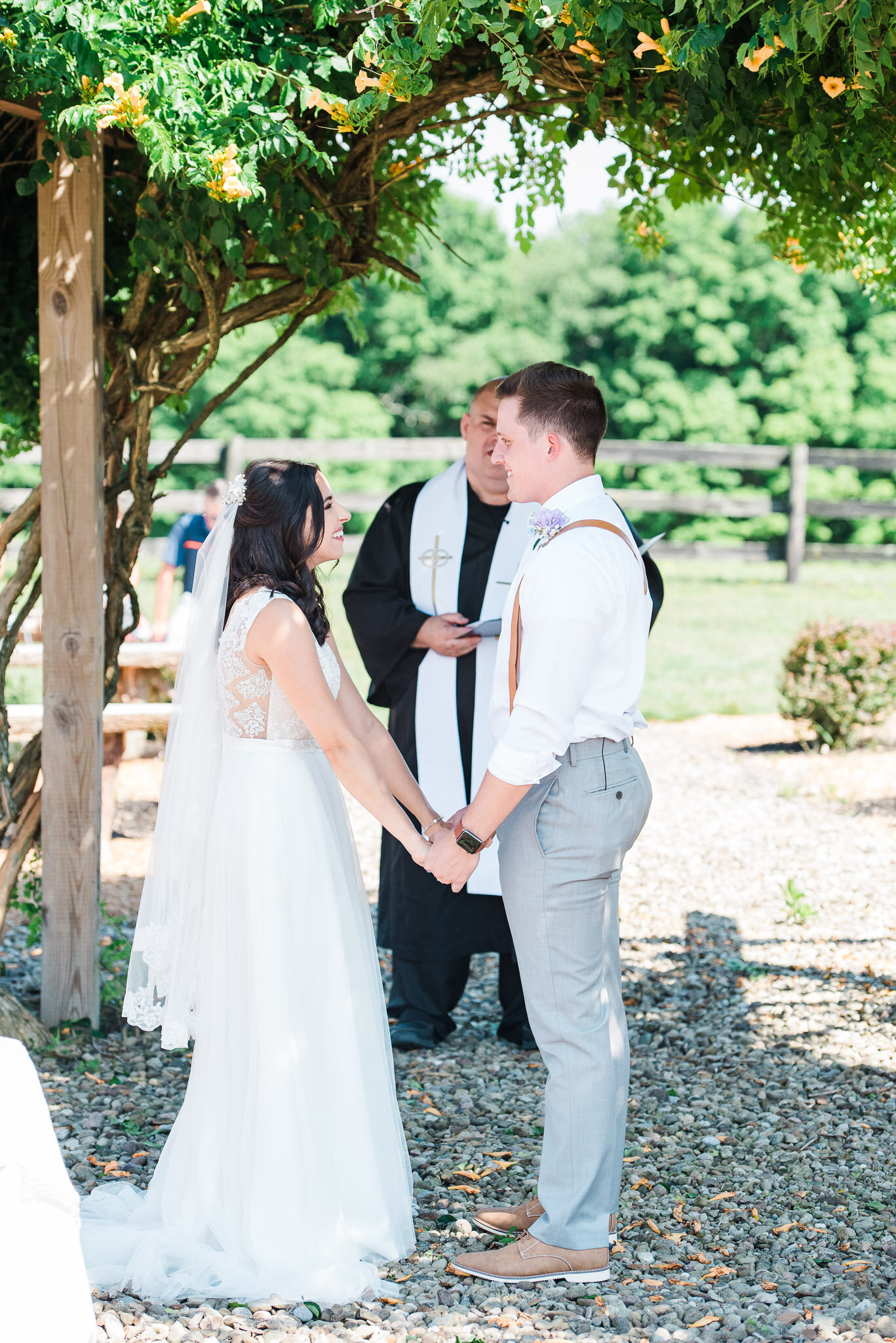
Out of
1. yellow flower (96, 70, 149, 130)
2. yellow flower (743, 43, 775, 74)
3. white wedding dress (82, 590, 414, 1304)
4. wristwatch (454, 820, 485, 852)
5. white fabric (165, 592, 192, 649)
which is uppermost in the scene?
yellow flower (96, 70, 149, 130)

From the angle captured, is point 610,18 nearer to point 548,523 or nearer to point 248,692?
point 548,523

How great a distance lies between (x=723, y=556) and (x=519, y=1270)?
17.0 meters

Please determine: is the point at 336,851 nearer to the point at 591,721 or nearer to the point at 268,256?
the point at 591,721

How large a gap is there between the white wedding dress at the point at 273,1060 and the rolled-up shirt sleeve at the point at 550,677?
57 cm

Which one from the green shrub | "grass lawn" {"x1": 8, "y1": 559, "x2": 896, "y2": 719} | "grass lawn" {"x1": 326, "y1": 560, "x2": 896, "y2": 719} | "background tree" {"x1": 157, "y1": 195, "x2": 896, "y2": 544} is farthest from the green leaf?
"background tree" {"x1": 157, "y1": 195, "x2": 896, "y2": 544}

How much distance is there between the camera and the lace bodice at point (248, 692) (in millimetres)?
2904

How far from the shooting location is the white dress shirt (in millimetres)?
2617

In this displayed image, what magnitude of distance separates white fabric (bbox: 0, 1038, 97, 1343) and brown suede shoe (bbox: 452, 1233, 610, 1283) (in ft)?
3.28

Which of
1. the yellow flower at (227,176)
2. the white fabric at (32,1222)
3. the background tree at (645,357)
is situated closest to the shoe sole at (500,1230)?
the white fabric at (32,1222)

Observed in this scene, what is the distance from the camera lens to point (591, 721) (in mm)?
2734

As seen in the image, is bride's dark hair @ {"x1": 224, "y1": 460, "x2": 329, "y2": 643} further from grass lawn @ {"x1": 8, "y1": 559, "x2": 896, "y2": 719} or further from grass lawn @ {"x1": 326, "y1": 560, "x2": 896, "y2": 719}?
grass lawn @ {"x1": 326, "y1": 560, "x2": 896, "y2": 719}

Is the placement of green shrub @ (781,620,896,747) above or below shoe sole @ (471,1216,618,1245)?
above

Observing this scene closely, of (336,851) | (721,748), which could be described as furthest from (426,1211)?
(721,748)

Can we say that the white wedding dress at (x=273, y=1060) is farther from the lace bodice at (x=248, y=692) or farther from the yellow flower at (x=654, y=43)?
the yellow flower at (x=654, y=43)
